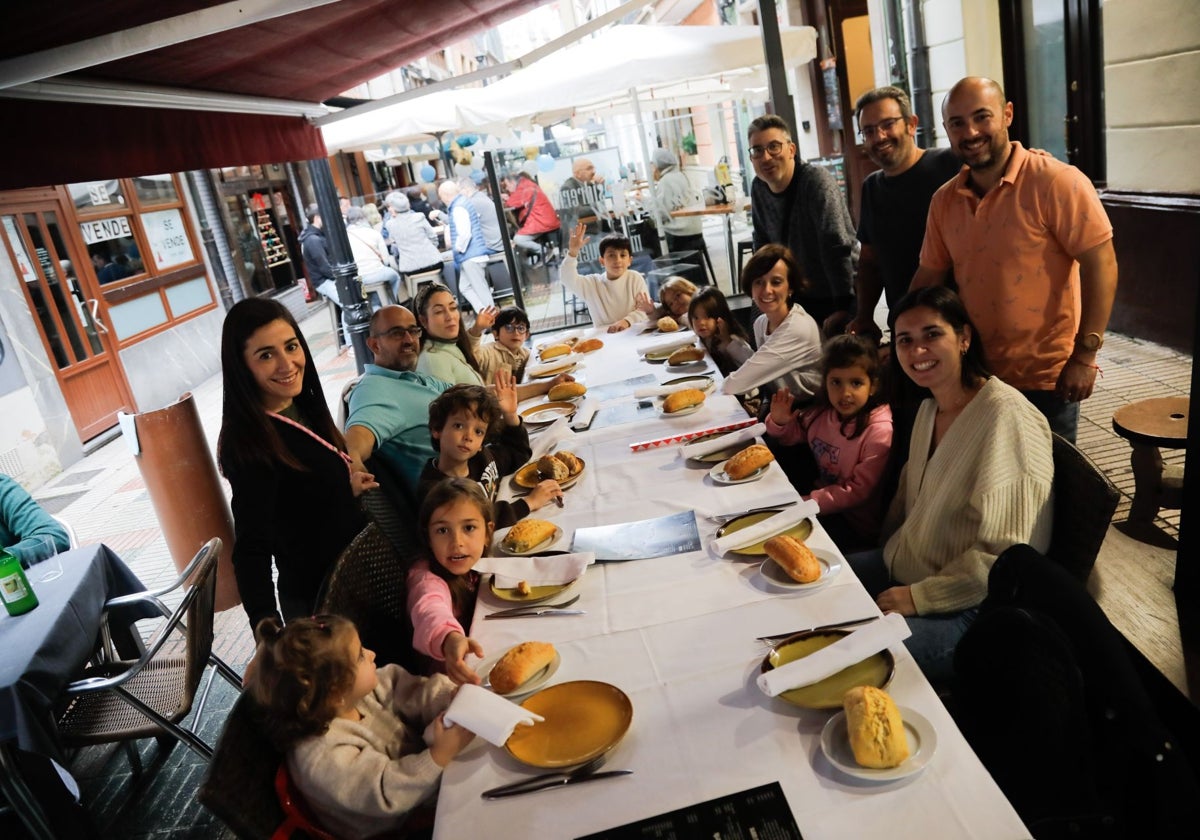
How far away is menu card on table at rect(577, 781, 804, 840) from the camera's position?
1279 millimetres

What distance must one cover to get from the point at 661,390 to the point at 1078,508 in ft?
6.69

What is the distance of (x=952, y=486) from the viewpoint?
219 centimetres

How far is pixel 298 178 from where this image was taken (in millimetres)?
19047

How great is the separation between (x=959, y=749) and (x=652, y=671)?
63 cm

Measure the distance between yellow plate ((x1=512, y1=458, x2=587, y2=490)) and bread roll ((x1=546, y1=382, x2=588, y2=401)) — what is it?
99 centimetres

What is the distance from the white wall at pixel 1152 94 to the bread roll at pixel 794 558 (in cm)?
455

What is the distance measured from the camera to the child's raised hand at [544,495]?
2.81 m

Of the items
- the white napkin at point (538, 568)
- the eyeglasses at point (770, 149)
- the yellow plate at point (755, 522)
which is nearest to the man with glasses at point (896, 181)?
the eyeglasses at point (770, 149)

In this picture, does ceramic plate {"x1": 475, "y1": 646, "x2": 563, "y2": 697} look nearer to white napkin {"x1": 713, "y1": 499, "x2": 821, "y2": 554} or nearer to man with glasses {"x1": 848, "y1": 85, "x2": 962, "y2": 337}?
white napkin {"x1": 713, "y1": 499, "x2": 821, "y2": 554}

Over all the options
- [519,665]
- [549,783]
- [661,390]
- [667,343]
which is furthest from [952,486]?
[667,343]

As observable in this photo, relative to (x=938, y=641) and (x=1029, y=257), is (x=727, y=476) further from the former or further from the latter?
(x=1029, y=257)

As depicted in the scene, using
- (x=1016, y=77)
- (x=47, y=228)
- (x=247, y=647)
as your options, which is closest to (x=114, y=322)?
(x=47, y=228)

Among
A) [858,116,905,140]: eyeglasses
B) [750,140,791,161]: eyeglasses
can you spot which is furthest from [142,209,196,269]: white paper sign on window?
[858,116,905,140]: eyeglasses

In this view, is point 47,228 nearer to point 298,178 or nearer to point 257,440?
point 257,440
